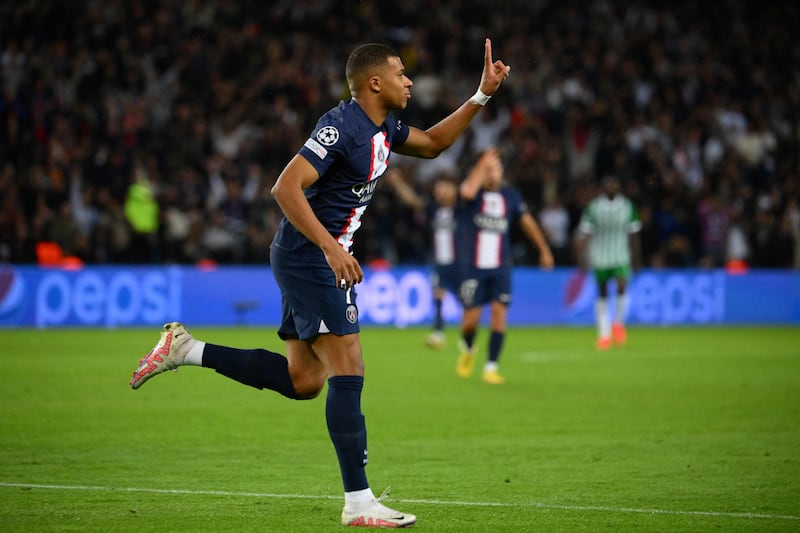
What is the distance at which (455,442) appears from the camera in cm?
894

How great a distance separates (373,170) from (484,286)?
767cm

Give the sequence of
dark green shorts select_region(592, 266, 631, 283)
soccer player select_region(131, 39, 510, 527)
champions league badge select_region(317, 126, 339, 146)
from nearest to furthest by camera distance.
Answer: soccer player select_region(131, 39, 510, 527), champions league badge select_region(317, 126, 339, 146), dark green shorts select_region(592, 266, 631, 283)

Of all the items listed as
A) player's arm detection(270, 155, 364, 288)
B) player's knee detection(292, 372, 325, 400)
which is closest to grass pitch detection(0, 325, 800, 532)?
player's knee detection(292, 372, 325, 400)

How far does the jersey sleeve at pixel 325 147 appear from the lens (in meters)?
5.87

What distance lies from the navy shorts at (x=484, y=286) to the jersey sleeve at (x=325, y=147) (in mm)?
7809

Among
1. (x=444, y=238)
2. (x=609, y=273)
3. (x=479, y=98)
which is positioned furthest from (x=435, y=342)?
(x=479, y=98)

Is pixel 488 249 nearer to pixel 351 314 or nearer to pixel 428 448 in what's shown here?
pixel 428 448

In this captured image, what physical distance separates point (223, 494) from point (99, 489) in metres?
0.71

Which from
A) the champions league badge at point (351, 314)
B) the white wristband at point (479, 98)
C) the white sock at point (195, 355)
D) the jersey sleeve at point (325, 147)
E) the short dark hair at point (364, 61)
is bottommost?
the white sock at point (195, 355)

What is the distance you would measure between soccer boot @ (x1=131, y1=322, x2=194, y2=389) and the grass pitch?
66 centimetres

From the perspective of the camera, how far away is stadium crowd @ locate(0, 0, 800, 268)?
72.4 ft

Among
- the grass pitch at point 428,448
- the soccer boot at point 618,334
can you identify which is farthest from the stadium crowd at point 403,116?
the grass pitch at point 428,448

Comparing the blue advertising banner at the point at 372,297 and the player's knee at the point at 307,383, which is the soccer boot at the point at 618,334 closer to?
the blue advertising banner at the point at 372,297

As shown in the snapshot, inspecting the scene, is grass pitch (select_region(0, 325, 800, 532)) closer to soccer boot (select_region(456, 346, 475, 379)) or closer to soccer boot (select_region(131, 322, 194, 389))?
soccer boot (select_region(456, 346, 475, 379))
